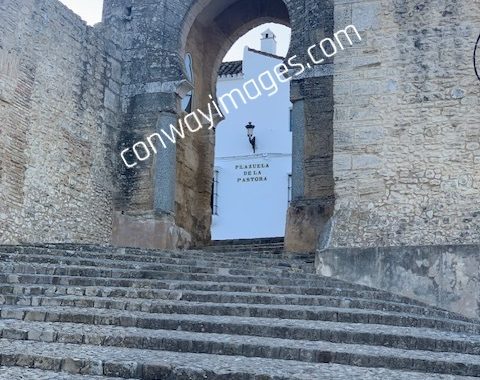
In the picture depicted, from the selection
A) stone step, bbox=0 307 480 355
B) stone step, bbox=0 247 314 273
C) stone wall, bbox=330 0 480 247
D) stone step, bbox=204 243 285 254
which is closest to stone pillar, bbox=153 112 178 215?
stone step, bbox=204 243 285 254

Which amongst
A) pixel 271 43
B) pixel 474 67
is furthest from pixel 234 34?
pixel 271 43

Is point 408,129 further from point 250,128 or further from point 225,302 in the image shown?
point 250,128

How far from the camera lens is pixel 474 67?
8.19 m

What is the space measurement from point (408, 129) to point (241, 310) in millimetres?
3520

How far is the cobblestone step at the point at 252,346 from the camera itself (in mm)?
4434

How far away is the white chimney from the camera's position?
27500mm

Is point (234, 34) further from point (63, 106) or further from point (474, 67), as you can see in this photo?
point (474, 67)

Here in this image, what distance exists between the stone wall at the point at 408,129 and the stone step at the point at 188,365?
3.57m

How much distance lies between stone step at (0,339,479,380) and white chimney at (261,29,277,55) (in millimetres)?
23524

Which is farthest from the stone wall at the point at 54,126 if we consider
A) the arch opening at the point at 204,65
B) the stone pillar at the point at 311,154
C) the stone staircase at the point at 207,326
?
the stone pillar at the point at 311,154

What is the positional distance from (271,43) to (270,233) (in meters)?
7.97

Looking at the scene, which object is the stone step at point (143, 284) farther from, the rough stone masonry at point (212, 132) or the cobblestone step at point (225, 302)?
the rough stone masonry at point (212, 132)

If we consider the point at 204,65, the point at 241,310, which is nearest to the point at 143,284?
the point at 241,310

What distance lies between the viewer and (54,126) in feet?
33.8
